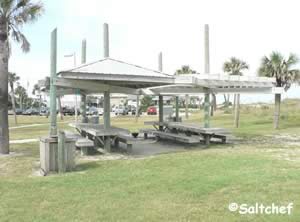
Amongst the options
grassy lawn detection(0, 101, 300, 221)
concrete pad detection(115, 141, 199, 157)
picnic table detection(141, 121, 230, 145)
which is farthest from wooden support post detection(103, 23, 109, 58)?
grassy lawn detection(0, 101, 300, 221)

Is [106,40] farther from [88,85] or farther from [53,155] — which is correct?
[53,155]

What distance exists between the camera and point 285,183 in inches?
268

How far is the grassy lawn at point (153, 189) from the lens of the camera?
17.7ft

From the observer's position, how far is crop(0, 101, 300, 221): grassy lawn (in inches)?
212

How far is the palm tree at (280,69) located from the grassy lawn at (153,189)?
14622mm

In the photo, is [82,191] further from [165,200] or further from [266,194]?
[266,194]

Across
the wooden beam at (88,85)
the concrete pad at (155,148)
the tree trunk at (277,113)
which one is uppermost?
the wooden beam at (88,85)

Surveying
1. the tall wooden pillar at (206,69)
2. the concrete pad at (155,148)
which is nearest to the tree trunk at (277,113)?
the tall wooden pillar at (206,69)

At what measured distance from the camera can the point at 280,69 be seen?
23.8 m

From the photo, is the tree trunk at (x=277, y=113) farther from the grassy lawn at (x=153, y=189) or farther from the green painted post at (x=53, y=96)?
the green painted post at (x=53, y=96)

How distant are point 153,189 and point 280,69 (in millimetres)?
19054

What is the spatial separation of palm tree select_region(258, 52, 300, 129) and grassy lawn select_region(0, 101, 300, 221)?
1462 cm

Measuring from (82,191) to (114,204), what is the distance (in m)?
1.10

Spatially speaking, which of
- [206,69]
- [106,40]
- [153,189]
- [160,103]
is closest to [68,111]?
[160,103]
